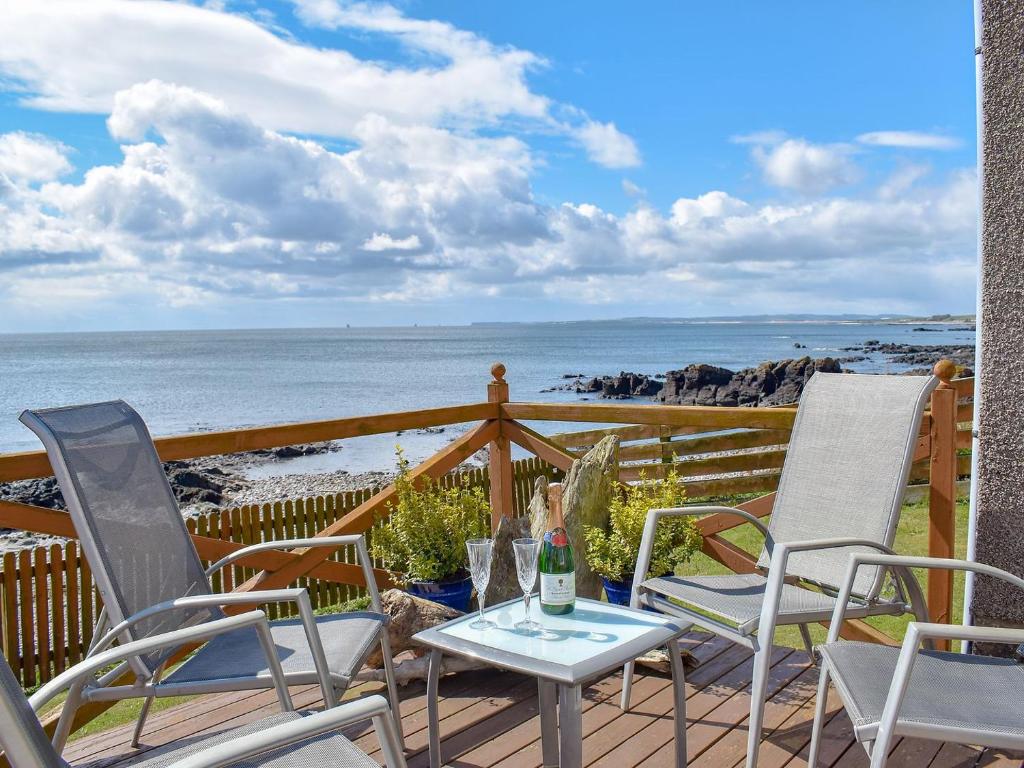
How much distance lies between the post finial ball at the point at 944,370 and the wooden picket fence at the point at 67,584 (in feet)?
7.90

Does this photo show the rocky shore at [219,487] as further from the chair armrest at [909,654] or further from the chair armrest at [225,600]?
the chair armrest at [909,654]

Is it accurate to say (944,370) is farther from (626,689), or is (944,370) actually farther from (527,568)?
(527,568)

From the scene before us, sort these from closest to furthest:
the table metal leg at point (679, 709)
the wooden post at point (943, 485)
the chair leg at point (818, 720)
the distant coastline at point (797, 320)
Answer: the chair leg at point (818, 720) < the table metal leg at point (679, 709) < the wooden post at point (943, 485) < the distant coastline at point (797, 320)

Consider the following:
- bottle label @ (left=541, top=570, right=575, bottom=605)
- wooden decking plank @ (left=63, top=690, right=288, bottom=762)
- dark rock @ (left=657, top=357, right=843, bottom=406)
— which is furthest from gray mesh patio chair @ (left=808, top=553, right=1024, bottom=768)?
dark rock @ (left=657, top=357, right=843, bottom=406)

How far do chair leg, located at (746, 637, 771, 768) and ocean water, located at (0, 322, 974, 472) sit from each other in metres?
15.2

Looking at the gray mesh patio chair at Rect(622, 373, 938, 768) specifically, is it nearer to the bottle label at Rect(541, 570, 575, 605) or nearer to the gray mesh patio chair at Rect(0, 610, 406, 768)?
the bottle label at Rect(541, 570, 575, 605)

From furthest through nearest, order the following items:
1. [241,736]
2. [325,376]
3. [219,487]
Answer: [325,376] → [219,487] → [241,736]

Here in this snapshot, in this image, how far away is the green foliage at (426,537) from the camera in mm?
3391

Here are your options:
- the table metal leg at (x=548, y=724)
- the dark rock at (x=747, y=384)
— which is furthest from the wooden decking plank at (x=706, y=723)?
the dark rock at (x=747, y=384)

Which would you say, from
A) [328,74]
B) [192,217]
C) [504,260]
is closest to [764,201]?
[504,260]

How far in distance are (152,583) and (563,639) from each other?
1225 mm

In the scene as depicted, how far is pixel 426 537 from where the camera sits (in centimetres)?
340

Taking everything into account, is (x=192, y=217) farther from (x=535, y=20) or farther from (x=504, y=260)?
(x=535, y=20)

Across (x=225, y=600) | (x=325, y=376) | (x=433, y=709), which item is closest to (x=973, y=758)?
(x=433, y=709)
